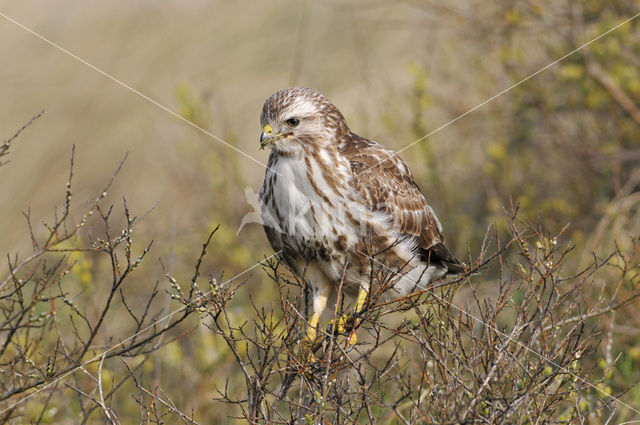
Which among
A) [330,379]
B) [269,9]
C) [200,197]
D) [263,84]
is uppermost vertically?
[269,9]

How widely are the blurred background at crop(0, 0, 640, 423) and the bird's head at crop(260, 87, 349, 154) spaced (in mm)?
2769

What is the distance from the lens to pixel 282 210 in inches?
149

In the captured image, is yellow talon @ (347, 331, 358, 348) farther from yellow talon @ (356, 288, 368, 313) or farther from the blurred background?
the blurred background

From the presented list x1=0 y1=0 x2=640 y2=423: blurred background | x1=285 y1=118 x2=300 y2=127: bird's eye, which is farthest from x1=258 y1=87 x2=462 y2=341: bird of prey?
x1=0 y1=0 x2=640 y2=423: blurred background

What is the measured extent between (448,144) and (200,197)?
2.95m

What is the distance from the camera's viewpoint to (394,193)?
4145 millimetres

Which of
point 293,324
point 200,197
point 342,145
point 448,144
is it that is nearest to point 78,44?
point 200,197

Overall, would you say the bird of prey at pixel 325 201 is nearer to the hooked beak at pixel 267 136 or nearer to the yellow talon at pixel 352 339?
the hooked beak at pixel 267 136

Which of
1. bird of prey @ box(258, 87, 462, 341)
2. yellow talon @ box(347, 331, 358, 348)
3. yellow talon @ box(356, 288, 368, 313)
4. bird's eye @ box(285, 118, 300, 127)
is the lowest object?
yellow talon @ box(347, 331, 358, 348)

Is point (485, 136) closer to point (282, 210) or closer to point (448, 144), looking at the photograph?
point (448, 144)

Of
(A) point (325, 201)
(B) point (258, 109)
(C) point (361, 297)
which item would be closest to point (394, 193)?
(A) point (325, 201)

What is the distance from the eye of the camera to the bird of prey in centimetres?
374

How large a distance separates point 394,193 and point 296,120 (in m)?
0.73

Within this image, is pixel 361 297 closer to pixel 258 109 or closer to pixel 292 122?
pixel 292 122
